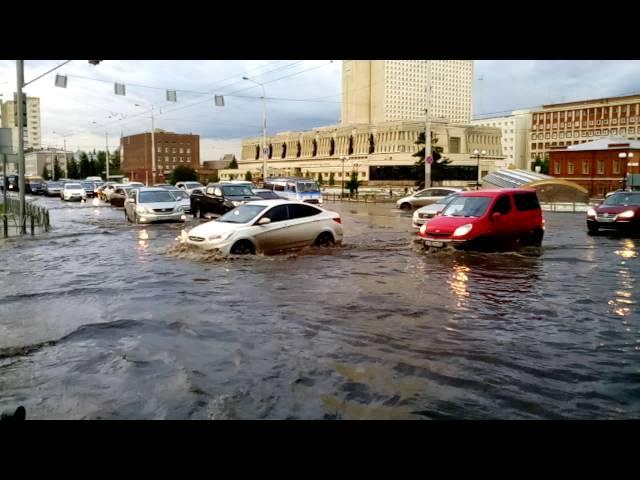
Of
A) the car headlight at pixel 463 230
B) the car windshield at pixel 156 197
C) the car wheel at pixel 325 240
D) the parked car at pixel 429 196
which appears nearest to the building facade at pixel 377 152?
the parked car at pixel 429 196

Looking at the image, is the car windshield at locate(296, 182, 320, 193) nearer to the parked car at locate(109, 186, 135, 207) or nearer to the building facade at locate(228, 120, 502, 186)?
the parked car at locate(109, 186, 135, 207)

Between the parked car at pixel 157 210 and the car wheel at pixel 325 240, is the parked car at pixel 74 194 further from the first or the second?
the car wheel at pixel 325 240

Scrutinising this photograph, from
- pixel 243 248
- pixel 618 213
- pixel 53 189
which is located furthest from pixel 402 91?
pixel 243 248

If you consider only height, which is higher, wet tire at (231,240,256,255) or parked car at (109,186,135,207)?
parked car at (109,186,135,207)

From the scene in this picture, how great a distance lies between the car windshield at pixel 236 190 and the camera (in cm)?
2900

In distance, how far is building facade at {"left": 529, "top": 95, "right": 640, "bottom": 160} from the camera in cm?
9894

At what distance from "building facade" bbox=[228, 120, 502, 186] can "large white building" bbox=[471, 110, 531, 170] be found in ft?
68.6

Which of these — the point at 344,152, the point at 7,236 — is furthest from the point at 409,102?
the point at 7,236

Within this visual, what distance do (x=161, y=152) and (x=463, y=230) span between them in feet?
417

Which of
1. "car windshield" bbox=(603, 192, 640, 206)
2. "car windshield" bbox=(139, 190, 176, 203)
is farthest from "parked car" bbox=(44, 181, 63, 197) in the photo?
"car windshield" bbox=(603, 192, 640, 206)
